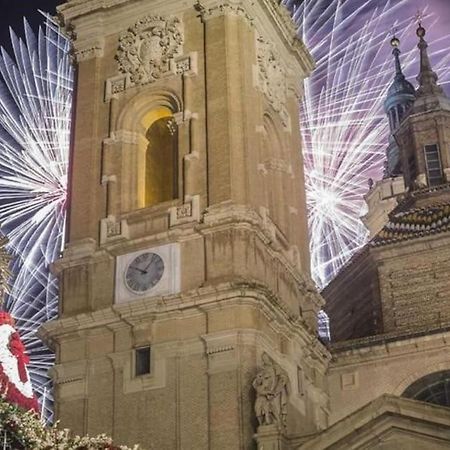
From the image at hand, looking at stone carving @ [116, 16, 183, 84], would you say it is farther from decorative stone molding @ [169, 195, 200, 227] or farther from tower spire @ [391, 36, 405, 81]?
tower spire @ [391, 36, 405, 81]

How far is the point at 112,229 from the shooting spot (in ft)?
110

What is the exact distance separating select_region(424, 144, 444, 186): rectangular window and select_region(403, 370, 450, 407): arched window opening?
11.6 meters

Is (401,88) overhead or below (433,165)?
overhead

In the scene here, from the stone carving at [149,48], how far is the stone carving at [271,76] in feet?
8.16

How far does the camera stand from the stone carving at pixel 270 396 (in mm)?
28516

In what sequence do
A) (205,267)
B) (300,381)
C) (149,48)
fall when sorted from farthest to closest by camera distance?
1. (149,48)
2. (300,381)
3. (205,267)

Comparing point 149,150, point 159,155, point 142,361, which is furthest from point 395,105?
point 142,361

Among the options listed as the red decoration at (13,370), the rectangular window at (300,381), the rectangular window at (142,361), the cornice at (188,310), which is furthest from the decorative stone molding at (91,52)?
the red decoration at (13,370)

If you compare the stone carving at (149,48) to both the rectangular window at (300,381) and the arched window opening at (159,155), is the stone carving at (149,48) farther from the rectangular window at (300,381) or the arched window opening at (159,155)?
the rectangular window at (300,381)

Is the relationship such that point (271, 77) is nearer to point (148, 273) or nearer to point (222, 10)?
point (222, 10)

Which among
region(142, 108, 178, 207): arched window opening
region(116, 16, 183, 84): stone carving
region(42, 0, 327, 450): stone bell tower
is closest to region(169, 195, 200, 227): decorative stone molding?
region(42, 0, 327, 450): stone bell tower

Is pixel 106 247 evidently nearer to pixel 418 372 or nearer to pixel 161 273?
pixel 161 273

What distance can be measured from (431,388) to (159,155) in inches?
439

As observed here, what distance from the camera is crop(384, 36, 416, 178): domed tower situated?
58.6 m
